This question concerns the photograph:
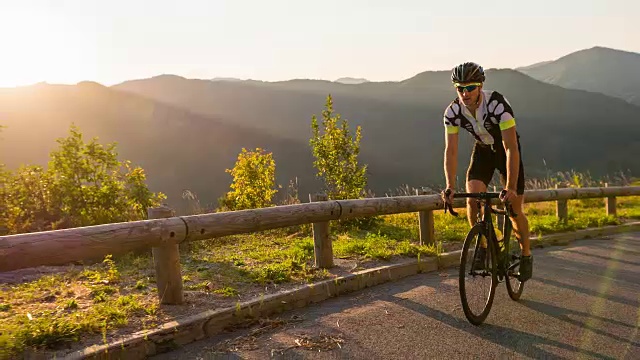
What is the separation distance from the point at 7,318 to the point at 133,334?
1.22 metres

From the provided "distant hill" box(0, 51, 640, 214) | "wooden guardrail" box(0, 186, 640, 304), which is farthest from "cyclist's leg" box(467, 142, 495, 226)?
"distant hill" box(0, 51, 640, 214)

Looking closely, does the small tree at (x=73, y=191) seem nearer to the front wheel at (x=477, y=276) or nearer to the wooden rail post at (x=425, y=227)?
the wooden rail post at (x=425, y=227)

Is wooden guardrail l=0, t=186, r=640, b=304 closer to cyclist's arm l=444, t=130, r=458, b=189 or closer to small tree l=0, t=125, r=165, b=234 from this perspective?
cyclist's arm l=444, t=130, r=458, b=189

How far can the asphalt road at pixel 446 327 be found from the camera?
152 inches

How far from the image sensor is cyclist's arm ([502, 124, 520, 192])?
15.3 feet

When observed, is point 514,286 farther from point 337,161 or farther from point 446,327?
point 337,161

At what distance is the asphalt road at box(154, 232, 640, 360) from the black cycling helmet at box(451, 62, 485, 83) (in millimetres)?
2064

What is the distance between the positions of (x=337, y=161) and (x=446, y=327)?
22.8ft

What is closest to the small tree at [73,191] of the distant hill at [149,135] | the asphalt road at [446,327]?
the asphalt road at [446,327]

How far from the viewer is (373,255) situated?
6.95 m

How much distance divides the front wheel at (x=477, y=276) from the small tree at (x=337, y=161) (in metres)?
6.25

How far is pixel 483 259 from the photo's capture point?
184 inches

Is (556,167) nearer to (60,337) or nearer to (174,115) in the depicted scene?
(174,115)

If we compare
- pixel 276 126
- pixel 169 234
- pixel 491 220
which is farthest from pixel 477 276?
pixel 276 126
